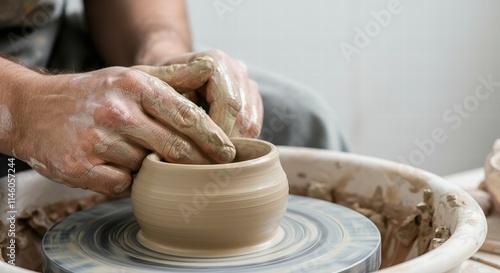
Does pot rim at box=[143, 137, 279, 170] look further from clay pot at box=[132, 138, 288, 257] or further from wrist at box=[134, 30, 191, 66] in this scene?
wrist at box=[134, 30, 191, 66]

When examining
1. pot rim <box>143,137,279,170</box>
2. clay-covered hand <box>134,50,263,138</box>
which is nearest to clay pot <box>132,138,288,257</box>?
pot rim <box>143,137,279,170</box>

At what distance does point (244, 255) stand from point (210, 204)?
0.38ft

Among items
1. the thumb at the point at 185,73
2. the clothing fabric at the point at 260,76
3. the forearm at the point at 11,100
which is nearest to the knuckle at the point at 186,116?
the thumb at the point at 185,73

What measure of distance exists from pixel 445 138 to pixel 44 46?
8.49ft

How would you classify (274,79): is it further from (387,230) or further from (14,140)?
(14,140)

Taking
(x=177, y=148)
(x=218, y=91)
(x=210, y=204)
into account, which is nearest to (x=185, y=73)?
(x=218, y=91)

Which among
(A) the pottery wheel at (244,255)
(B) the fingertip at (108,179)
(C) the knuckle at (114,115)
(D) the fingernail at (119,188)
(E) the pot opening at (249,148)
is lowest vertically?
(A) the pottery wheel at (244,255)

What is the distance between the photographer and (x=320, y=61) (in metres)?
3.52

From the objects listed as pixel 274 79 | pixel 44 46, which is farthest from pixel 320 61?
pixel 44 46

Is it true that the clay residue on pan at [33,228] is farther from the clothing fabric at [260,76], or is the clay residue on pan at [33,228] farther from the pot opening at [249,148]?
the pot opening at [249,148]

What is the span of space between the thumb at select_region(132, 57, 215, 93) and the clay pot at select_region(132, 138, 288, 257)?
0.17 meters

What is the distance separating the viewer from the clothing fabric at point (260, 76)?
1675mm

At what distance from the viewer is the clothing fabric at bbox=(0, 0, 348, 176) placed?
1.67m

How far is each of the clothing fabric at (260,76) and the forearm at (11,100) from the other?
1.51ft
